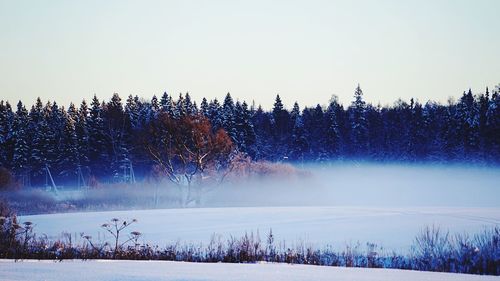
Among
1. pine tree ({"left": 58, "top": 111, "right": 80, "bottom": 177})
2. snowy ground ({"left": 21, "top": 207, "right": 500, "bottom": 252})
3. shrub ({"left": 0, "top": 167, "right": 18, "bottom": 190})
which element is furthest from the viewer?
pine tree ({"left": 58, "top": 111, "right": 80, "bottom": 177})

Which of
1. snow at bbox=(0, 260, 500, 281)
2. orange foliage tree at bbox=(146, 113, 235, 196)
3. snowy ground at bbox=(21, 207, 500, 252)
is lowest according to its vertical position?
snowy ground at bbox=(21, 207, 500, 252)

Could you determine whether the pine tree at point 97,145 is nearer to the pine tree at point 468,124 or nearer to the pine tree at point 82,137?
the pine tree at point 82,137

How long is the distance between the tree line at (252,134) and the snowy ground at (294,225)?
30135mm

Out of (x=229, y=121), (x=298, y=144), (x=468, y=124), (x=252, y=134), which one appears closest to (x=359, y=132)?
(x=298, y=144)

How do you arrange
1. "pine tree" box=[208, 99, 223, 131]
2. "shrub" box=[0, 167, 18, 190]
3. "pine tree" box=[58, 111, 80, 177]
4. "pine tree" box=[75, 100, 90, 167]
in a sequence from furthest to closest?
"pine tree" box=[75, 100, 90, 167] < "pine tree" box=[58, 111, 80, 177] < "pine tree" box=[208, 99, 223, 131] < "shrub" box=[0, 167, 18, 190]

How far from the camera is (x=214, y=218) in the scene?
19.3 meters

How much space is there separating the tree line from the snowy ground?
98.9 ft

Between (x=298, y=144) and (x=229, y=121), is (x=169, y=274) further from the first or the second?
(x=298, y=144)

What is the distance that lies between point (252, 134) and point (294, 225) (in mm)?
40854

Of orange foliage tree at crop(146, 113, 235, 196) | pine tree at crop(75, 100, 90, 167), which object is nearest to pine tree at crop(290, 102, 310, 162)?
orange foliage tree at crop(146, 113, 235, 196)

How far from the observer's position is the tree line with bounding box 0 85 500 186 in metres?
56.5

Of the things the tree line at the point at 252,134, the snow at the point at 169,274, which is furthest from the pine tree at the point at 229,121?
the snow at the point at 169,274

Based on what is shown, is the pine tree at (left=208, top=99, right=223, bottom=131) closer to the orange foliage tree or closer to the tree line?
the tree line

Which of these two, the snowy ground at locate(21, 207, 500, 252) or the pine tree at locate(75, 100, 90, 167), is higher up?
the pine tree at locate(75, 100, 90, 167)
